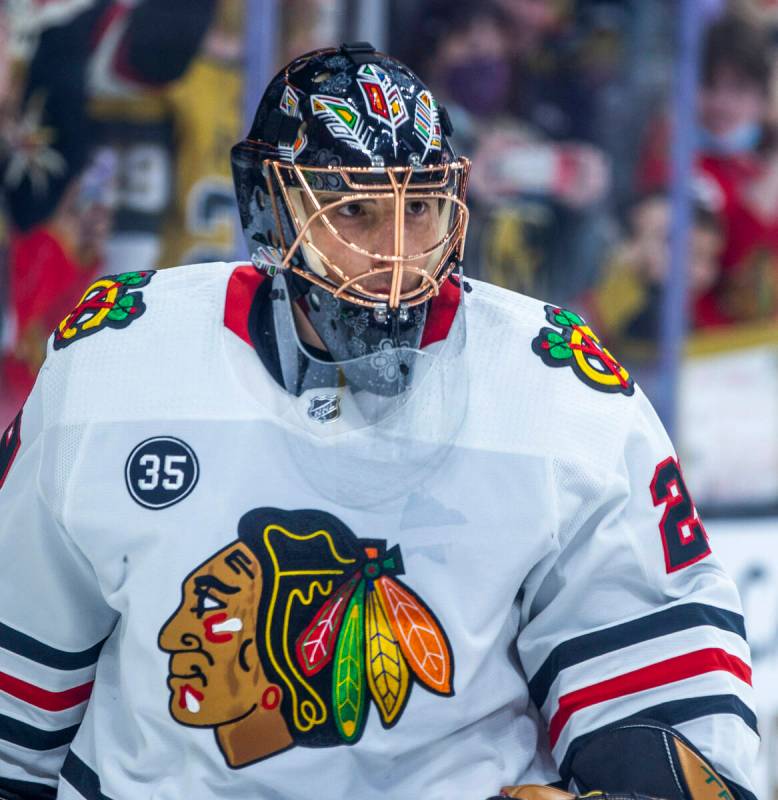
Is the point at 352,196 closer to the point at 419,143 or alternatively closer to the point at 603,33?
the point at 419,143

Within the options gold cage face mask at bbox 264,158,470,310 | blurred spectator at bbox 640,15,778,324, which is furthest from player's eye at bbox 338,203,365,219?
blurred spectator at bbox 640,15,778,324

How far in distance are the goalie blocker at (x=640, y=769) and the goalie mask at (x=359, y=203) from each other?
0.44 metres

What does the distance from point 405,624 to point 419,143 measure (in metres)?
0.52

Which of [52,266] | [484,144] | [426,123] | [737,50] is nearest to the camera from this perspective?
[426,123]

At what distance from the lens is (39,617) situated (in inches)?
60.9

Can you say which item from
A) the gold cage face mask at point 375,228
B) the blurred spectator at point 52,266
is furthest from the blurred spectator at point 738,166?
the gold cage face mask at point 375,228

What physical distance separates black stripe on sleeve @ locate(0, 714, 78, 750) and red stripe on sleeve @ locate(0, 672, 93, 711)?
0.09 feet

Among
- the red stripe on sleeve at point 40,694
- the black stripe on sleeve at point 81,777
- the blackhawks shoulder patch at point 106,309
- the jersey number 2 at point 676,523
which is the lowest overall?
the black stripe on sleeve at point 81,777

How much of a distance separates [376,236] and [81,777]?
690 millimetres

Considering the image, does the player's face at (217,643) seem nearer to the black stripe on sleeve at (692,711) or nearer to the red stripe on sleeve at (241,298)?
the red stripe on sleeve at (241,298)

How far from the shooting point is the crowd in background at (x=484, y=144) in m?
2.62

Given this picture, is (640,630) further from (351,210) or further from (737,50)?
(737,50)

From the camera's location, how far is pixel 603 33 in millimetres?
3316

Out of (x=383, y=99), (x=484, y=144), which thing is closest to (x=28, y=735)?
(x=383, y=99)
